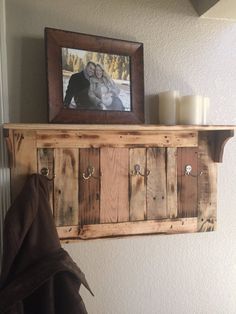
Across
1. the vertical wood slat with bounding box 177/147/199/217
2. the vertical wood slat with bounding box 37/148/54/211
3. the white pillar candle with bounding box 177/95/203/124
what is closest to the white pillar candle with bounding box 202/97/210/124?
the white pillar candle with bounding box 177/95/203/124

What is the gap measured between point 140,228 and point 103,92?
0.49m

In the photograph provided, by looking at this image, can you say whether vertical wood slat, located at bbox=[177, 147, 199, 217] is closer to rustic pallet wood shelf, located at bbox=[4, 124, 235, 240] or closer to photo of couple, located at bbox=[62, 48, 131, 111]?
rustic pallet wood shelf, located at bbox=[4, 124, 235, 240]

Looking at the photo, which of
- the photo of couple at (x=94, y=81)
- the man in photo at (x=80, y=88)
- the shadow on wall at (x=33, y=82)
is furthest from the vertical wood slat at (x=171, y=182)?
the shadow on wall at (x=33, y=82)

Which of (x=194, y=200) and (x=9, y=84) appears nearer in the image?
(x=9, y=84)

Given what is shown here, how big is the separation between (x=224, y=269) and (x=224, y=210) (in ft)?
0.79

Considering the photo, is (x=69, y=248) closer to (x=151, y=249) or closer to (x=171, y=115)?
(x=151, y=249)

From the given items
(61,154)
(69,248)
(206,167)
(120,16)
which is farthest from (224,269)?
(120,16)

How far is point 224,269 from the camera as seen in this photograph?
125 cm

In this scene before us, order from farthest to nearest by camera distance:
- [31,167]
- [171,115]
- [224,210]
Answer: [224,210] → [171,115] → [31,167]

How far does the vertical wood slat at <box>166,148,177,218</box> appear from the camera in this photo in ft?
3.75

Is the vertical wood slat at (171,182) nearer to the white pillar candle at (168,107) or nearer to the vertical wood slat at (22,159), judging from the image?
the white pillar candle at (168,107)

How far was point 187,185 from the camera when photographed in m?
1.16

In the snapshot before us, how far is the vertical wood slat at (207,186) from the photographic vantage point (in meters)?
1.18

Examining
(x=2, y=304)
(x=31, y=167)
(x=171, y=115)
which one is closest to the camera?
(x=2, y=304)
